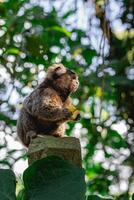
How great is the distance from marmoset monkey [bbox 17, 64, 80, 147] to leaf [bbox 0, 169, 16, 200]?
3.88ft

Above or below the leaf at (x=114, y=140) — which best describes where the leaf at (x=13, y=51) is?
above

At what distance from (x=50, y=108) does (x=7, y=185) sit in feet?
4.84

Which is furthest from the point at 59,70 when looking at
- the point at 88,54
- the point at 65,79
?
the point at 88,54

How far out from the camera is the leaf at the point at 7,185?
163cm

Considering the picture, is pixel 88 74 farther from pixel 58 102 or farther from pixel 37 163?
pixel 37 163

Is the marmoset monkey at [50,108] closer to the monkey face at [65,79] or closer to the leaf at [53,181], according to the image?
the monkey face at [65,79]

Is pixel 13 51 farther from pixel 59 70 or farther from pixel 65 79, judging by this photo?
pixel 65 79

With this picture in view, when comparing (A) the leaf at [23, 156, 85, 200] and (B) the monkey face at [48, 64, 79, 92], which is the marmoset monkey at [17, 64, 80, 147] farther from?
(A) the leaf at [23, 156, 85, 200]

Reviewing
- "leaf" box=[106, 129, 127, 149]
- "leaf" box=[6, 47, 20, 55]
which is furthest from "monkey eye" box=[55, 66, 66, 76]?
"leaf" box=[106, 129, 127, 149]

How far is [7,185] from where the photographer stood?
1.67m

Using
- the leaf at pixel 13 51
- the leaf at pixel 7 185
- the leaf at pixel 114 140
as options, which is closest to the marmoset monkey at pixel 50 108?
the leaf at pixel 13 51

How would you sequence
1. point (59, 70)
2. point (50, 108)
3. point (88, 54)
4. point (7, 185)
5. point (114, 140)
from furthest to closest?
1. point (114, 140)
2. point (88, 54)
3. point (59, 70)
4. point (50, 108)
5. point (7, 185)

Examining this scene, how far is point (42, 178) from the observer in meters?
1.67

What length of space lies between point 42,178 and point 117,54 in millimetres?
4565
